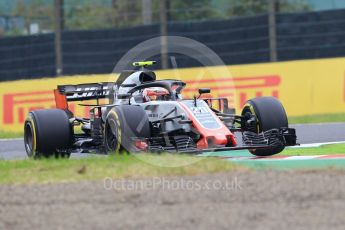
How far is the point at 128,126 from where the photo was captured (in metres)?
10.4

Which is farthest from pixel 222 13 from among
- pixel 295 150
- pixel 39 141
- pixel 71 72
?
pixel 39 141

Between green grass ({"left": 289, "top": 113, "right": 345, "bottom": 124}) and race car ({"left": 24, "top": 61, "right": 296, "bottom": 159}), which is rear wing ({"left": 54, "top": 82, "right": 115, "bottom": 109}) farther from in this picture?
green grass ({"left": 289, "top": 113, "right": 345, "bottom": 124})

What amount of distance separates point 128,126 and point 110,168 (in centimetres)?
137

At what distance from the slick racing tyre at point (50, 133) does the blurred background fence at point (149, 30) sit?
9829 mm

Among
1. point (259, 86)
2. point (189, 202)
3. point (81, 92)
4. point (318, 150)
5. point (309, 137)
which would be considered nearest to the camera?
point (189, 202)

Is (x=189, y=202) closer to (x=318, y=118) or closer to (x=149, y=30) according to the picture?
(x=318, y=118)

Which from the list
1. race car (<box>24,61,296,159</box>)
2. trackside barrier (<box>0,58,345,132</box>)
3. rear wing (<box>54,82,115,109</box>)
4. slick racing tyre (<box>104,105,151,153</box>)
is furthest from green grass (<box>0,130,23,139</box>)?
slick racing tyre (<box>104,105,151,153</box>)

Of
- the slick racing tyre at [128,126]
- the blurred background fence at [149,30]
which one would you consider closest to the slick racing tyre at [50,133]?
the slick racing tyre at [128,126]

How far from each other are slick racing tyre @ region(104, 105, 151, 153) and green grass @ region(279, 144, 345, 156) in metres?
2.43

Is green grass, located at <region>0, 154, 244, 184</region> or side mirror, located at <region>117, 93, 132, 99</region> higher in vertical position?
side mirror, located at <region>117, 93, 132, 99</region>

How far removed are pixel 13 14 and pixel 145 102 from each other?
38.3 ft

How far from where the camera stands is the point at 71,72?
21.5 m

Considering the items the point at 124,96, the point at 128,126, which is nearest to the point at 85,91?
the point at 124,96

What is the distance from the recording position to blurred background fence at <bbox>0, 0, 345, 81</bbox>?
20.5 m
